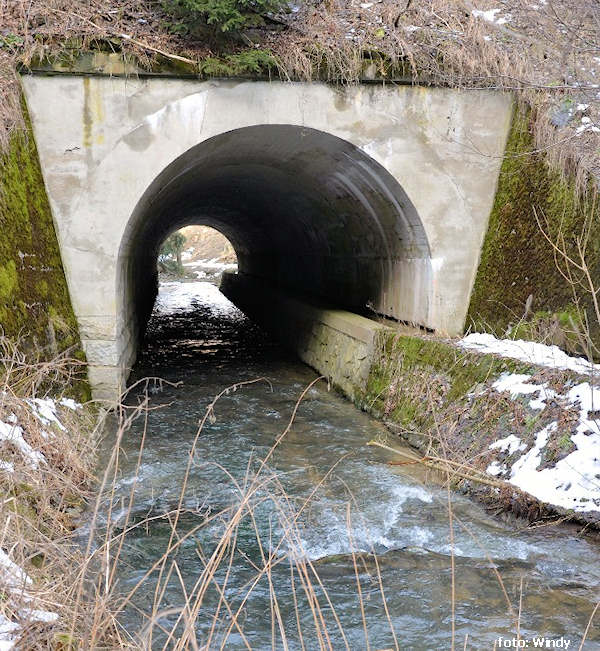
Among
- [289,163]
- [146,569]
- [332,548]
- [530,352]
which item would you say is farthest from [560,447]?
[289,163]

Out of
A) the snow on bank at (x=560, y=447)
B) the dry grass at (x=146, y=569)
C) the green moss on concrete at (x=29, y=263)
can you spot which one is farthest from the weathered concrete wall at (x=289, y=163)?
the snow on bank at (x=560, y=447)

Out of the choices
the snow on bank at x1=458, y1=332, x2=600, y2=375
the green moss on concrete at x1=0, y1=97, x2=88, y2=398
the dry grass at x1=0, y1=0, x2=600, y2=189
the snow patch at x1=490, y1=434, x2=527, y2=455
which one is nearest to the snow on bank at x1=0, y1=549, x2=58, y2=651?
the green moss on concrete at x1=0, y1=97, x2=88, y2=398

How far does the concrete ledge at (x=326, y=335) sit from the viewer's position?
8758mm

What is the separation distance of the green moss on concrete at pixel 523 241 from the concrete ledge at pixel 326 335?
4.61 feet

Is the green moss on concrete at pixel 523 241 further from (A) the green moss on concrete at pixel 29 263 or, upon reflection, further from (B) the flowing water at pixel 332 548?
(A) the green moss on concrete at pixel 29 263

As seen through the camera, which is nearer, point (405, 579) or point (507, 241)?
point (405, 579)

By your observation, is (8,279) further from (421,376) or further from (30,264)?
(421,376)

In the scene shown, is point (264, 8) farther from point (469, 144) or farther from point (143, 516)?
point (143, 516)

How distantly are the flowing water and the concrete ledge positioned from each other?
76 cm

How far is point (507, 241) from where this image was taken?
27.6 ft

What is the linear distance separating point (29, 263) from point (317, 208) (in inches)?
225

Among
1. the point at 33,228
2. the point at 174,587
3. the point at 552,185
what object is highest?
the point at 552,185

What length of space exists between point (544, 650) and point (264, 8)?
7030 millimetres

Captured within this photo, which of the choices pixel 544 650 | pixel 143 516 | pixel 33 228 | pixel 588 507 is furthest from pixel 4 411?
pixel 588 507
